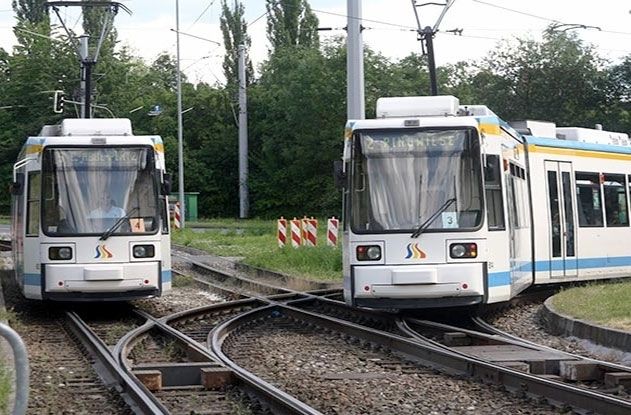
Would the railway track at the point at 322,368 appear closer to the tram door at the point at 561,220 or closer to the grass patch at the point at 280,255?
the tram door at the point at 561,220

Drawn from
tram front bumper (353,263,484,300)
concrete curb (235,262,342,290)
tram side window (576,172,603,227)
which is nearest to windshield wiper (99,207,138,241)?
tram front bumper (353,263,484,300)

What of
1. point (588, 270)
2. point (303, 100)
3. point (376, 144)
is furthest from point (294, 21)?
point (376, 144)

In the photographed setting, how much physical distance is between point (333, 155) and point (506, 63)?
1185 centimetres

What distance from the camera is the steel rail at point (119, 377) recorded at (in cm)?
985

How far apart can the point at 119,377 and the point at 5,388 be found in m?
1.58

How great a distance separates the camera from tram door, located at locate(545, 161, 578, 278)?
2147cm

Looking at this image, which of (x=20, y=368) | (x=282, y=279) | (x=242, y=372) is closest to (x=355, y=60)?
(x=282, y=279)

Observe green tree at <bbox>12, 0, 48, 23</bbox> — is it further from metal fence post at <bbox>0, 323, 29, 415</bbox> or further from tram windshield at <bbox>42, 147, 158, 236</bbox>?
metal fence post at <bbox>0, 323, 29, 415</bbox>

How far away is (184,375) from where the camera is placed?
12.1 metres

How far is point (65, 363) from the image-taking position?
13.7 m

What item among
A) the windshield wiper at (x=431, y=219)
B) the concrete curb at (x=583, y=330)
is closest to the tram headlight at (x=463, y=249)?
the windshield wiper at (x=431, y=219)

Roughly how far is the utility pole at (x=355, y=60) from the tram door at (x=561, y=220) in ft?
16.2

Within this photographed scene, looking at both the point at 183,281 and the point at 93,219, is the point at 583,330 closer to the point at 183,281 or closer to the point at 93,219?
the point at 93,219

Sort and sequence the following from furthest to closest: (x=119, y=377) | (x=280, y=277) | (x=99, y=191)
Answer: (x=280, y=277) → (x=99, y=191) → (x=119, y=377)
